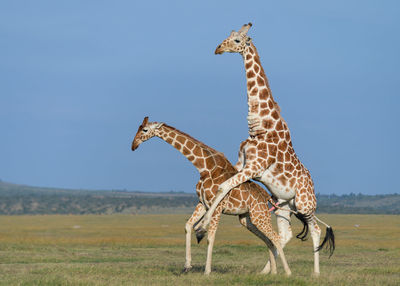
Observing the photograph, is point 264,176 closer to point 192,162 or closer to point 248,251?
point 192,162

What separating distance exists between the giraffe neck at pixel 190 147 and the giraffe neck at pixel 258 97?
1506 mm

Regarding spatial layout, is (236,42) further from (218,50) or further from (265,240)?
(265,240)

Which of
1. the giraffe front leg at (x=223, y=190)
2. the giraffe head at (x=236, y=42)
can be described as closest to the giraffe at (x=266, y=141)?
the giraffe head at (x=236, y=42)

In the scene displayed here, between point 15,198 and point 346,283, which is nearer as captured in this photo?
point 346,283

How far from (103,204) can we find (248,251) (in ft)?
290

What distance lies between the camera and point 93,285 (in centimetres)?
1273

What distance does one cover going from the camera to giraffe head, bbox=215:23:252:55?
524 inches

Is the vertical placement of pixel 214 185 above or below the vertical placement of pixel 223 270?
above

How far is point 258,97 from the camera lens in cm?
1335

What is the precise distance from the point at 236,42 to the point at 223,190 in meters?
3.23

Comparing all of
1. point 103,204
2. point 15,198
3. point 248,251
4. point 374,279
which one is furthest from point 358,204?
point 374,279

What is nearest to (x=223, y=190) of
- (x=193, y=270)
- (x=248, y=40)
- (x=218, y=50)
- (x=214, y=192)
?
(x=214, y=192)

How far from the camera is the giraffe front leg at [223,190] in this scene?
1200cm

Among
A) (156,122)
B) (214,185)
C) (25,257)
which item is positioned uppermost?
(156,122)
